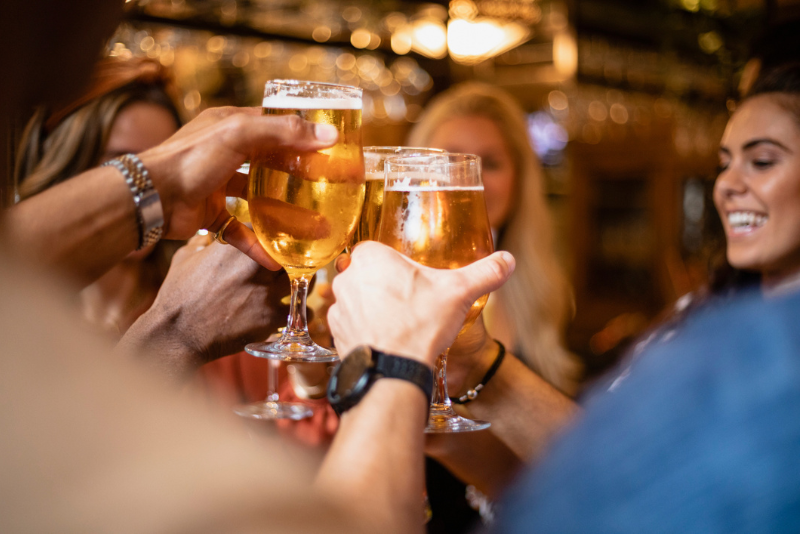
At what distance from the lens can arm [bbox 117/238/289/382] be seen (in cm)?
118

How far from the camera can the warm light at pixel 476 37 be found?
5.68 meters

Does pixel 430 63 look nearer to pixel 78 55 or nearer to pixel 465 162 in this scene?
pixel 465 162

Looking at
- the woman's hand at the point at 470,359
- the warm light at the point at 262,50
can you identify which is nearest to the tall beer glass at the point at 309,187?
the woman's hand at the point at 470,359

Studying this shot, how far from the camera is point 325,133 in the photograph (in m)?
0.91

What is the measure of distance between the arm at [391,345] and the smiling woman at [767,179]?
178cm

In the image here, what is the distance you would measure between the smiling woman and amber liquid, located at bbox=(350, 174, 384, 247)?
1.71 metres

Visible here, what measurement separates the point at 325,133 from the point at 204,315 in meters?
0.46

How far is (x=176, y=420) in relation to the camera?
0.41 m

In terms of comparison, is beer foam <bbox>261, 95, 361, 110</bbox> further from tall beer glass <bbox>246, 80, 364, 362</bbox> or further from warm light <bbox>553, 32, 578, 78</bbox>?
warm light <bbox>553, 32, 578, 78</bbox>

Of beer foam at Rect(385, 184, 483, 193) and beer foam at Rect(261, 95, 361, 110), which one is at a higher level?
beer foam at Rect(261, 95, 361, 110)

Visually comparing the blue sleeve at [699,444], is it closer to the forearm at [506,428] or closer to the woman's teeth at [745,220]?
the forearm at [506,428]

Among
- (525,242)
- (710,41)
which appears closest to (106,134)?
(525,242)

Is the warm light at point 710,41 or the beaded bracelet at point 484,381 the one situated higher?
the warm light at point 710,41

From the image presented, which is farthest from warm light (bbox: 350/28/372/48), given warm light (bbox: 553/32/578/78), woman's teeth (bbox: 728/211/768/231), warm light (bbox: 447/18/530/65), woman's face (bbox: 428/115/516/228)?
woman's teeth (bbox: 728/211/768/231)
